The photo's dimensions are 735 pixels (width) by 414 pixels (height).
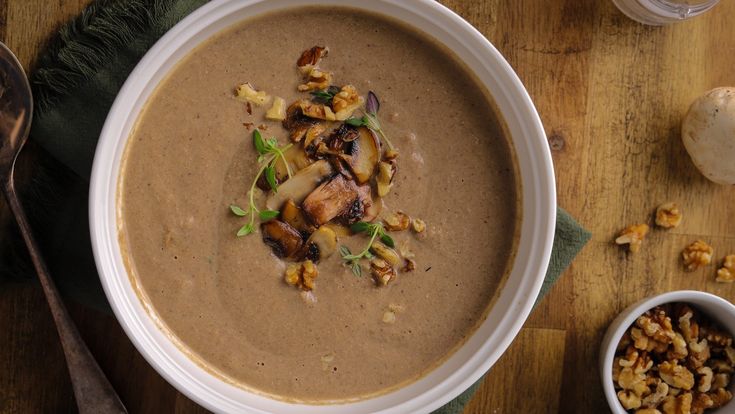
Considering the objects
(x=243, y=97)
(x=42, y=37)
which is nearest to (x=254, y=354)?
(x=243, y=97)

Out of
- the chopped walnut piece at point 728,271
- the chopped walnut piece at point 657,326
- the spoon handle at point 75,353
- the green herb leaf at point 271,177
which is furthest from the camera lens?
the chopped walnut piece at point 728,271

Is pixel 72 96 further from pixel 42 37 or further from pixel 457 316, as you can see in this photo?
pixel 457 316

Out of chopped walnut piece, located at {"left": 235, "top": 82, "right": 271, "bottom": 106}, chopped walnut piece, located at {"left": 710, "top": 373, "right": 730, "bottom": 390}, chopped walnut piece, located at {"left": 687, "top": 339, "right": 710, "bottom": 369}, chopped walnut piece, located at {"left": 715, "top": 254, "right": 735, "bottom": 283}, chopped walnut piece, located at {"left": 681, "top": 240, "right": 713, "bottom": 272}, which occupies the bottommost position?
chopped walnut piece, located at {"left": 710, "top": 373, "right": 730, "bottom": 390}

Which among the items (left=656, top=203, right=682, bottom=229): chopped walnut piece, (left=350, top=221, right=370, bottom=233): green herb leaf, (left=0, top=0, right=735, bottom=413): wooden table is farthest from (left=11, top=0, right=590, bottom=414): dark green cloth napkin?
(left=350, top=221, right=370, bottom=233): green herb leaf

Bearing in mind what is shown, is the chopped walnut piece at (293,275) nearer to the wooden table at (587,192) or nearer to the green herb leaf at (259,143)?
the green herb leaf at (259,143)

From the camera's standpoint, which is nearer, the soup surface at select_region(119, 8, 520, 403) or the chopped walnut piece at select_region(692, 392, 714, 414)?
the soup surface at select_region(119, 8, 520, 403)

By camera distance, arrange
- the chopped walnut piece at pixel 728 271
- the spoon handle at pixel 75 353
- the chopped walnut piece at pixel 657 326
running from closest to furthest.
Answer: the spoon handle at pixel 75 353, the chopped walnut piece at pixel 657 326, the chopped walnut piece at pixel 728 271

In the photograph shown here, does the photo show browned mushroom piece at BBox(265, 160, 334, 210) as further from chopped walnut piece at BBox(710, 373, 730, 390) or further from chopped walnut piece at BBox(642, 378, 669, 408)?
chopped walnut piece at BBox(710, 373, 730, 390)

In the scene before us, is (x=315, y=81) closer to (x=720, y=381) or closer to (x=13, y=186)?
(x=13, y=186)

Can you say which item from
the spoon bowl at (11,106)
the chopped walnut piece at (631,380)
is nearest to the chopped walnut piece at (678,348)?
the chopped walnut piece at (631,380)
